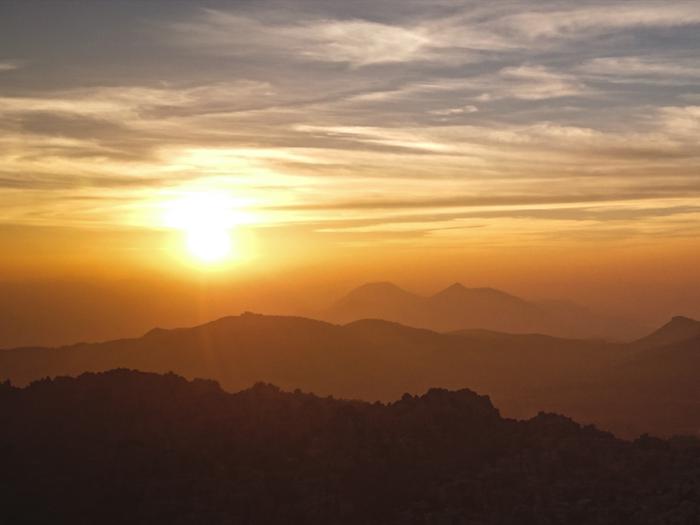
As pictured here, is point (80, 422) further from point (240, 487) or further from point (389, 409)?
point (389, 409)

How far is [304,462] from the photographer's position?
58531 mm

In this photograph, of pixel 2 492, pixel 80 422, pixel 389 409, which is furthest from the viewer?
pixel 389 409

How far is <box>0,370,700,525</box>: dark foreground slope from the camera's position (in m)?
51.5

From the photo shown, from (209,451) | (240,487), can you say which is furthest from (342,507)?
(209,451)

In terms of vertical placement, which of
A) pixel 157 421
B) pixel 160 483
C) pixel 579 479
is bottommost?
pixel 579 479

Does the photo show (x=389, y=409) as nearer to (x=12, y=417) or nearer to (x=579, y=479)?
(x=579, y=479)

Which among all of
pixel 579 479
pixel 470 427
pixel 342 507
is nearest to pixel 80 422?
pixel 342 507

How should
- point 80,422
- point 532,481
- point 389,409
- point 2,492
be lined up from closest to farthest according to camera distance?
point 2,492 < point 532,481 < point 80,422 < point 389,409

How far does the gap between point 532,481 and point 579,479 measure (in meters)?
3.56

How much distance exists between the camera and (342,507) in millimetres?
Result: 52688

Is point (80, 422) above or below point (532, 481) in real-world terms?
above

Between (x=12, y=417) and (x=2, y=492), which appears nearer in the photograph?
(x=2, y=492)

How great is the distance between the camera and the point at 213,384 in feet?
231

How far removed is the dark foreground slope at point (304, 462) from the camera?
169 ft
